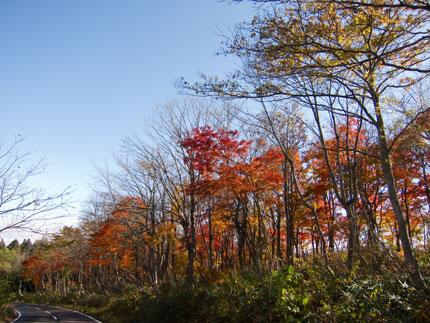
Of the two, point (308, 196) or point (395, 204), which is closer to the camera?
point (395, 204)

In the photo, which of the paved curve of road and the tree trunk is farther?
the paved curve of road

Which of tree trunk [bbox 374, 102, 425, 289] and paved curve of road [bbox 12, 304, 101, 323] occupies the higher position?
tree trunk [bbox 374, 102, 425, 289]

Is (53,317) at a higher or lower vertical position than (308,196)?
lower

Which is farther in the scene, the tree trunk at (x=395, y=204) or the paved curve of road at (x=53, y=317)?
the paved curve of road at (x=53, y=317)

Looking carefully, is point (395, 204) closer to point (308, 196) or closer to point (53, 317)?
point (308, 196)

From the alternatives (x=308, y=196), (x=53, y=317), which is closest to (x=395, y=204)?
(x=308, y=196)

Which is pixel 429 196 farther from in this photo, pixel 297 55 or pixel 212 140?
pixel 297 55

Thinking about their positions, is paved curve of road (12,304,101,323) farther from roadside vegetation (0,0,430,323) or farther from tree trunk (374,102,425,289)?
tree trunk (374,102,425,289)

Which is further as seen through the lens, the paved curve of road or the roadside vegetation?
the paved curve of road

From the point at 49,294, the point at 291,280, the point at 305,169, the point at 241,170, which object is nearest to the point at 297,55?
the point at 291,280

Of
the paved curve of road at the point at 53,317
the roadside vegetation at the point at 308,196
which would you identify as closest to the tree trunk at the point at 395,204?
the roadside vegetation at the point at 308,196

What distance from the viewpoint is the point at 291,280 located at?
230 inches

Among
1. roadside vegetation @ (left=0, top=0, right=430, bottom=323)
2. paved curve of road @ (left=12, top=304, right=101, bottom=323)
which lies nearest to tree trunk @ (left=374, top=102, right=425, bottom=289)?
roadside vegetation @ (left=0, top=0, right=430, bottom=323)

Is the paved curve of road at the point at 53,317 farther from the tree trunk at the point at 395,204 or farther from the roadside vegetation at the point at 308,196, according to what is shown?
the tree trunk at the point at 395,204
